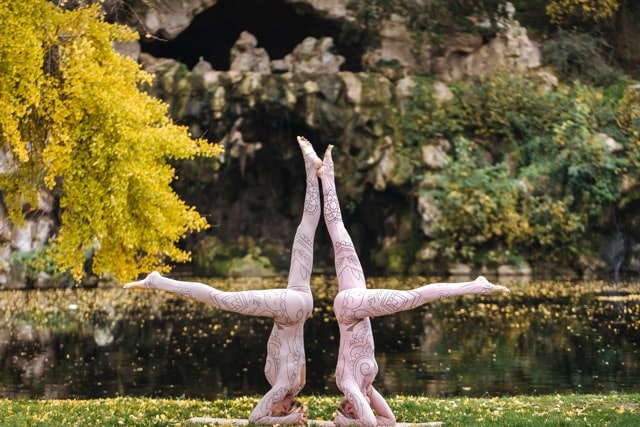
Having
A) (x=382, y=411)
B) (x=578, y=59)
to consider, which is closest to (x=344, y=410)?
(x=382, y=411)

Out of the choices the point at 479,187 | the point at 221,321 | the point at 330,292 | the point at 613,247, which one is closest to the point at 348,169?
the point at 479,187

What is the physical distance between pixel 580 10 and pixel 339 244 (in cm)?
3346

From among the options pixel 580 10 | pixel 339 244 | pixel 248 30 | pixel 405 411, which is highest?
pixel 339 244

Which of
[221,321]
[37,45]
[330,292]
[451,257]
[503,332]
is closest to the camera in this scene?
[37,45]

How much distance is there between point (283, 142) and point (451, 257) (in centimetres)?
807

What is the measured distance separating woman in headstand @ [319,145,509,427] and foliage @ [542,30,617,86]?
1232 inches

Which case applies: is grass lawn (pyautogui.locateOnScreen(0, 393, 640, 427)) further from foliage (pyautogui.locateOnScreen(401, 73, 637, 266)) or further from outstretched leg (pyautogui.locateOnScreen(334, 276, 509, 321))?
foliage (pyautogui.locateOnScreen(401, 73, 637, 266))

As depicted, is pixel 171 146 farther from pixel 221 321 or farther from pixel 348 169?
pixel 348 169

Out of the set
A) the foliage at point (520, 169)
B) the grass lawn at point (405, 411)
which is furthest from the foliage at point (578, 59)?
the grass lawn at point (405, 411)

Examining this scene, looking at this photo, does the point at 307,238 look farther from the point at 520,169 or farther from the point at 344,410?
the point at 520,169

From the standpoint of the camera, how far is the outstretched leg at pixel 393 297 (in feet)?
28.7

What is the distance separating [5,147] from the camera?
14125mm

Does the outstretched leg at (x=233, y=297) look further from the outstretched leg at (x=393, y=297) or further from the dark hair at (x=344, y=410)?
the dark hair at (x=344, y=410)

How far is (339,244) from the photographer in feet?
31.3
